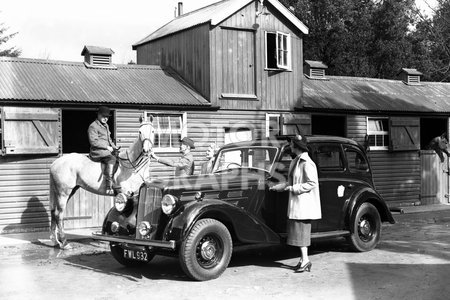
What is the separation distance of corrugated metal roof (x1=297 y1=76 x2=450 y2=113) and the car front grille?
1051 centimetres

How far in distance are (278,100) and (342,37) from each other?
21224mm

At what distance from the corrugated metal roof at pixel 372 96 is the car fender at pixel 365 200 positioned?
785 centimetres

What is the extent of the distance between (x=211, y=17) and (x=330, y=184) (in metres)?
8.79

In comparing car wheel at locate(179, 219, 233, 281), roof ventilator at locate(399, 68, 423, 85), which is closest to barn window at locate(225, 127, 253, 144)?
car wheel at locate(179, 219, 233, 281)

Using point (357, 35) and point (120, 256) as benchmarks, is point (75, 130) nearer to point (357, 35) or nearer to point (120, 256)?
point (120, 256)

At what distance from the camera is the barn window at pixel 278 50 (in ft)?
58.7

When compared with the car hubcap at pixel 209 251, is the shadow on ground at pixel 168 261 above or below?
below

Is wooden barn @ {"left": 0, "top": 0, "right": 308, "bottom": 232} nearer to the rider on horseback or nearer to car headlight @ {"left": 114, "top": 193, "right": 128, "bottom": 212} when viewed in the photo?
the rider on horseback

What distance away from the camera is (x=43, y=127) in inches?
551

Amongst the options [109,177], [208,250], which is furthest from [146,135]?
[208,250]

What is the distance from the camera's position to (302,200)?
8.48m

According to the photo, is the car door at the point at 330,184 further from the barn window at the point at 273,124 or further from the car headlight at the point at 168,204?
the barn window at the point at 273,124

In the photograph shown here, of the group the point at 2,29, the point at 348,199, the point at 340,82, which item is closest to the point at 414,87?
the point at 340,82

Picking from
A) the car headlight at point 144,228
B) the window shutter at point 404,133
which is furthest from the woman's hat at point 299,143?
the window shutter at point 404,133
